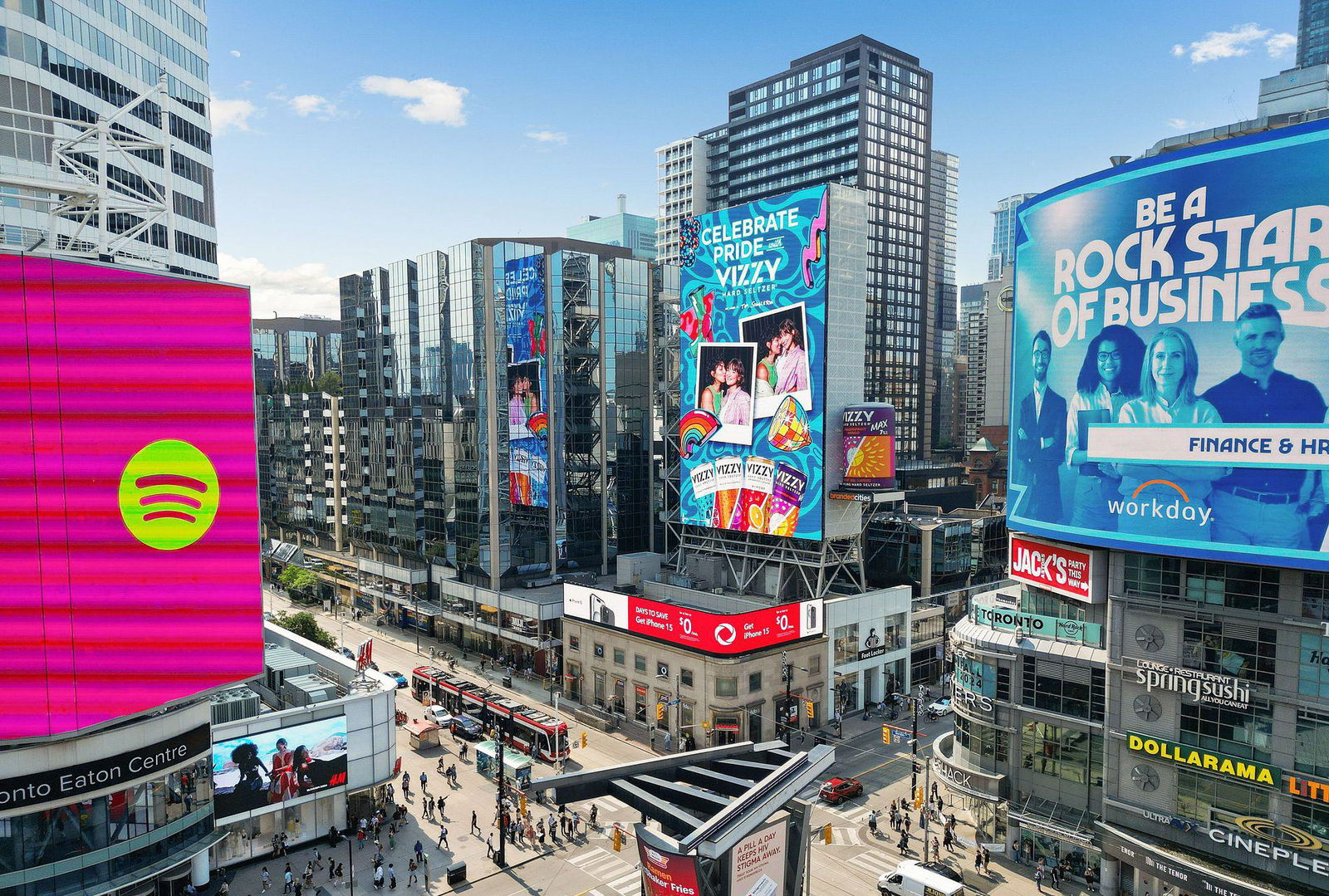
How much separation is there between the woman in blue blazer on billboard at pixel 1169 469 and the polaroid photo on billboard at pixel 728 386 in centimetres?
3210

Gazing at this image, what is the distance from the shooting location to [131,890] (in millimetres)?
36000

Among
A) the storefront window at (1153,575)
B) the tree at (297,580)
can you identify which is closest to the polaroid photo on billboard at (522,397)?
the tree at (297,580)

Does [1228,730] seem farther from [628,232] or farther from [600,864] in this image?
[628,232]

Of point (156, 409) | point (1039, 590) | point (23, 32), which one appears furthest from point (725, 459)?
point (23, 32)

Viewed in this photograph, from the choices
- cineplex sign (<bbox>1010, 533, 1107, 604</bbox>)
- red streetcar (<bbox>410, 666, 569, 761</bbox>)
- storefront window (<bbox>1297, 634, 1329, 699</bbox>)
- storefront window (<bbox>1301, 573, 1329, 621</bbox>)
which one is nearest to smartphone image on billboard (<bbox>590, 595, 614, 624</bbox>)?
red streetcar (<bbox>410, 666, 569, 761</bbox>)

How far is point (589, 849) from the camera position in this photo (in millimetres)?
46438

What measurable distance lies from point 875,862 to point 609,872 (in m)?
14.1

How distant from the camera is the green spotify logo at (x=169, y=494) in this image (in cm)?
3481

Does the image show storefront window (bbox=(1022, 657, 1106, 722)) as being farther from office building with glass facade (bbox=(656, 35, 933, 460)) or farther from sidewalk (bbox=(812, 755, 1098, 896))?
office building with glass facade (bbox=(656, 35, 933, 460))

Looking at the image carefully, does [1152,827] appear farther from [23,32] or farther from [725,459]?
[23,32]

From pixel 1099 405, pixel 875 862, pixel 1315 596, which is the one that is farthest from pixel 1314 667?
pixel 875 862

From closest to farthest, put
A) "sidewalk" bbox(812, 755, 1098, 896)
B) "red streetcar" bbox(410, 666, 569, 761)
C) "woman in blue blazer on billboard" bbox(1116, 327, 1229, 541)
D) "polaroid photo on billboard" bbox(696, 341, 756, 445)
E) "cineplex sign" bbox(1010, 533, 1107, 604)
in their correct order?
"woman in blue blazer on billboard" bbox(1116, 327, 1229, 541) < "sidewalk" bbox(812, 755, 1098, 896) < "cineplex sign" bbox(1010, 533, 1107, 604) < "red streetcar" bbox(410, 666, 569, 761) < "polaroid photo on billboard" bbox(696, 341, 756, 445)

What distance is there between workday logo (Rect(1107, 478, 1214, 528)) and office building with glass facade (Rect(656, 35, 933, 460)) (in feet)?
346

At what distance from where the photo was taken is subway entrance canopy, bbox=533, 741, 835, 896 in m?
27.5
